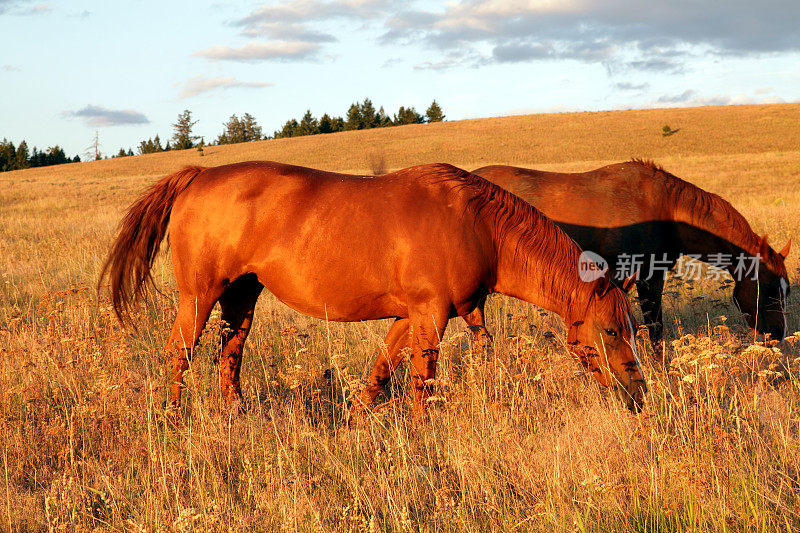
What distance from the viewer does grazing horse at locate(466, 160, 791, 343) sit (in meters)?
6.04

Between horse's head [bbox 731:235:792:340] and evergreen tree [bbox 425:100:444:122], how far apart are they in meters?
90.6

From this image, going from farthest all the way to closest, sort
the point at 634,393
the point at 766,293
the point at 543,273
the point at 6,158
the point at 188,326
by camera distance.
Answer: the point at 6,158
the point at 766,293
the point at 188,326
the point at 543,273
the point at 634,393

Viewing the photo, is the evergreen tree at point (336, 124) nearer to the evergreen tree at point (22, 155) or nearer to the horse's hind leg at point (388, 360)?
the evergreen tree at point (22, 155)

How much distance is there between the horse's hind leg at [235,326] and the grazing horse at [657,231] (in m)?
2.42

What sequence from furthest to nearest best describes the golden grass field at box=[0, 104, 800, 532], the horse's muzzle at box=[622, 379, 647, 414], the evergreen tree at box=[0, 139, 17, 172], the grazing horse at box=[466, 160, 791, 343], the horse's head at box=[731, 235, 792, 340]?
the evergreen tree at box=[0, 139, 17, 172], the grazing horse at box=[466, 160, 791, 343], the horse's head at box=[731, 235, 792, 340], the horse's muzzle at box=[622, 379, 647, 414], the golden grass field at box=[0, 104, 800, 532]

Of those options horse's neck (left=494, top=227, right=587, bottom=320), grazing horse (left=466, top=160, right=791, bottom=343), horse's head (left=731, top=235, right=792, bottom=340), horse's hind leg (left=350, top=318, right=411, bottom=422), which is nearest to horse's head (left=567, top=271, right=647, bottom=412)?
horse's neck (left=494, top=227, right=587, bottom=320)

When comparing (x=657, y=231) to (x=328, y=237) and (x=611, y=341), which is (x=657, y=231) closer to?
(x=611, y=341)

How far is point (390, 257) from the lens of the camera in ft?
14.0

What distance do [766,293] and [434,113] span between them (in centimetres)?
9133

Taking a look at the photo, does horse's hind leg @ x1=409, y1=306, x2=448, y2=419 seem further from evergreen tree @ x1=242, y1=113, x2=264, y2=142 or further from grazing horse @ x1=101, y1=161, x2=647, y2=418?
evergreen tree @ x1=242, y1=113, x2=264, y2=142

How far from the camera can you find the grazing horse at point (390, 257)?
13.8ft

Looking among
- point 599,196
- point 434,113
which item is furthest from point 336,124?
point 599,196

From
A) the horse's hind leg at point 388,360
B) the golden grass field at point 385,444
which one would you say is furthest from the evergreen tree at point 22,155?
the horse's hind leg at point 388,360

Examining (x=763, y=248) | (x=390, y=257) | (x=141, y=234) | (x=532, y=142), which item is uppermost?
(x=532, y=142)
